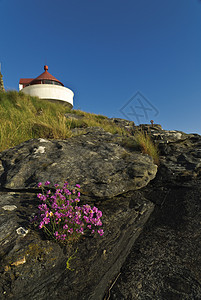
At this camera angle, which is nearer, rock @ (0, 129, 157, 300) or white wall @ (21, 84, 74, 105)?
rock @ (0, 129, 157, 300)

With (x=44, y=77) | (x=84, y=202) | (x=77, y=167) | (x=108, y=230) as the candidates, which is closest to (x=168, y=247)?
(x=108, y=230)

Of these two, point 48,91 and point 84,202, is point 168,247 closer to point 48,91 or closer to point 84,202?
point 84,202

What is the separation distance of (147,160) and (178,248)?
1.81 metres

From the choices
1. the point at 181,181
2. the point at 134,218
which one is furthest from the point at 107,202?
the point at 181,181

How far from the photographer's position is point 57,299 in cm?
147

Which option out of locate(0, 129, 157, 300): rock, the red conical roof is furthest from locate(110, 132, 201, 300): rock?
the red conical roof

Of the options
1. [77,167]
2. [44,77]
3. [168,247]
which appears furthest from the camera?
[44,77]

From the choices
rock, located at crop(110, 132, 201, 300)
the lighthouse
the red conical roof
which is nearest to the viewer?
rock, located at crop(110, 132, 201, 300)

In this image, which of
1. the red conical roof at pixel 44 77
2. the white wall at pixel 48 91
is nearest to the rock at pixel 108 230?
the white wall at pixel 48 91

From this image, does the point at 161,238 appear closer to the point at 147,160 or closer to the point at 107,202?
the point at 107,202

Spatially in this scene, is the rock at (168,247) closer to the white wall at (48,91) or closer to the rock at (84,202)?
the rock at (84,202)

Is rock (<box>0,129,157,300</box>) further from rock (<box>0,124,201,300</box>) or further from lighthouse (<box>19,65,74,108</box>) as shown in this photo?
lighthouse (<box>19,65,74,108</box>)

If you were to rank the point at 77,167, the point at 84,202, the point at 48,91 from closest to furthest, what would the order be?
the point at 84,202
the point at 77,167
the point at 48,91

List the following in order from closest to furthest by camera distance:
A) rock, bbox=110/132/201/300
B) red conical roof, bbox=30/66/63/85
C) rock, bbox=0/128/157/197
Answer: rock, bbox=110/132/201/300 < rock, bbox=0/128/157/197 < red conical roof, bbox=30/66/63/85
